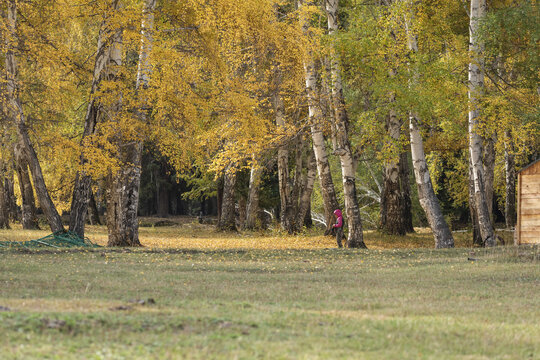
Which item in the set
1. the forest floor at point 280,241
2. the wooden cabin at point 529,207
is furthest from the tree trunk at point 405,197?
the wooden cabin at point 529,207

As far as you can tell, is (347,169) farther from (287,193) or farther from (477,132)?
(287,193)

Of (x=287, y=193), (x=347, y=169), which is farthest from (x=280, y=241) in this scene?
(x=347, y=169)

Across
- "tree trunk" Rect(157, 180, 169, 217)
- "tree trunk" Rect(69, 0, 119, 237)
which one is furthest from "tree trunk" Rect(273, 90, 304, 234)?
"tree trunk" Rect(157, 180, 169, 217)

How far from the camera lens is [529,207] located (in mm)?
22375

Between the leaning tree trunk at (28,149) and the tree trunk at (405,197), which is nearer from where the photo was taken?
the leaning tree trunk at (28,149)

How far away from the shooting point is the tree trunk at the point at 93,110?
72.2 ft

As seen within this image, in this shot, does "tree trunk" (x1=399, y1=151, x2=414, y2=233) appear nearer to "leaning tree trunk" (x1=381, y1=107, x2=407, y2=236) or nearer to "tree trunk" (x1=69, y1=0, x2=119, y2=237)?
"leaning tree trunk" (x1=381, y1=107, x2=407, y2=236)

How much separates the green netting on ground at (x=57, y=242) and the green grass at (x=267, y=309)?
394 cm

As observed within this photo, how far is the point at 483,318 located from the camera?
9.05 metres

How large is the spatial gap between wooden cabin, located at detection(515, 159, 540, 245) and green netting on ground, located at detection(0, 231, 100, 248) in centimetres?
1233

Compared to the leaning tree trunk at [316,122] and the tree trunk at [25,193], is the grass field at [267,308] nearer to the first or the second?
the leaning tree trunk at [316,122]

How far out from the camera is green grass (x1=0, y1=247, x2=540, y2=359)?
6.79 meters

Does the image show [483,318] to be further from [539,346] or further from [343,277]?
[343,277]

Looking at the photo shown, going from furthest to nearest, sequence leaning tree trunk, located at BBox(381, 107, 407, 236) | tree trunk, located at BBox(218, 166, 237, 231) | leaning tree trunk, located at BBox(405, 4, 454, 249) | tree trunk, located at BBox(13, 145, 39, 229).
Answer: tree trunk, located at BBox(218, 166, 237, 231)
tree trunk, located at BBox(13, 145, 39, 229)
leaning tree trunk, located at BBox(381, 107, 407, 236)
leaning tree trunk, located at BBox(405, 4, 454, 249)
